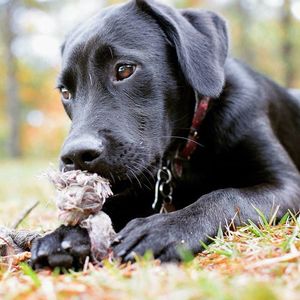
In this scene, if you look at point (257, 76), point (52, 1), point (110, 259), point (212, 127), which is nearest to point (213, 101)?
point (212, 127)

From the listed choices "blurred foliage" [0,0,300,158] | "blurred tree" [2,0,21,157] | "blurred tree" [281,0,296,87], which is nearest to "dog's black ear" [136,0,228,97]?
"blurred tree" [281,0,296,87]

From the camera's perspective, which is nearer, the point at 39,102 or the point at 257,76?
the point at 257,76

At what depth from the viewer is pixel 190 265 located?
6.68 feet

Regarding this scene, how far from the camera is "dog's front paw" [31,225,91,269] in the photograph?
211cm

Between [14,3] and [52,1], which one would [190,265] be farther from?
[52,1]

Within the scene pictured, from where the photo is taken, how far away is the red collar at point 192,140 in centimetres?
337

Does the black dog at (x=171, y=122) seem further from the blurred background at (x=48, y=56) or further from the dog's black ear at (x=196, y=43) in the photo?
the blurred background at (x=48, y=56)

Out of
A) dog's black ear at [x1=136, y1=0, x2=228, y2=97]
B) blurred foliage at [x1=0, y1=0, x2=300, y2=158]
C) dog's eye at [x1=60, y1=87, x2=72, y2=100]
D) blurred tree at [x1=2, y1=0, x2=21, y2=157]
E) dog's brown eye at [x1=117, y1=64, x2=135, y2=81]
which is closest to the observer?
dog's brown eye at [x1=117, y1=64, x2=135, y2=81]

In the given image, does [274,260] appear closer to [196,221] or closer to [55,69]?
[196,221]

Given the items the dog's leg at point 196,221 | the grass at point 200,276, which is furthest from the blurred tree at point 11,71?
the grass at point 200,276

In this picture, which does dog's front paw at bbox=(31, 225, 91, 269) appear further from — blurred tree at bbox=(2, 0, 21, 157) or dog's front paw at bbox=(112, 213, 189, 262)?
blurred tree at bbox=(2, 0, 21, 157)

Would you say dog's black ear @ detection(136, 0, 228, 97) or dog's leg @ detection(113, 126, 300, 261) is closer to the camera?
dog's leg @ detection(113, 126, 300, 261)

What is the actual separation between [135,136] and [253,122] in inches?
40.3

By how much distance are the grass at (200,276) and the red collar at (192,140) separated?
998 mm
